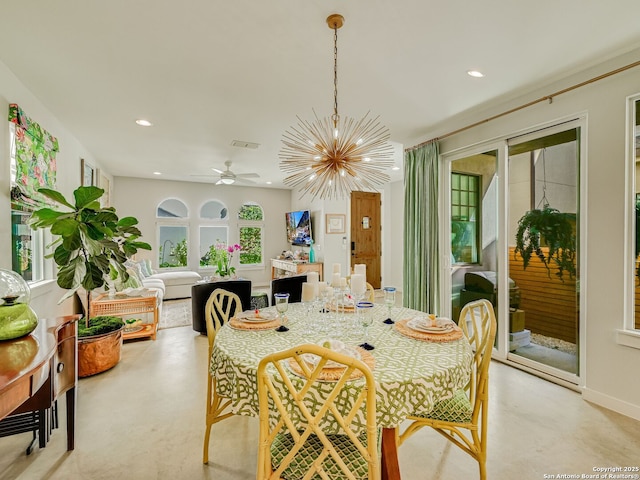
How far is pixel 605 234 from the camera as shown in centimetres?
240

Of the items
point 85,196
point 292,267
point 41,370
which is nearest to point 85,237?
point 85,196

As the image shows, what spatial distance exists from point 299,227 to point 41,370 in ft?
20.3

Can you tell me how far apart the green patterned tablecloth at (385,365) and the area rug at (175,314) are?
3303 mm

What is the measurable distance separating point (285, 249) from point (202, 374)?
17.6ft

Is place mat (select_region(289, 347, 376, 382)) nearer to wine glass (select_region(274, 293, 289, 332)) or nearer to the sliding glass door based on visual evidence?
wine glass (select_region(274, 293, 289, 332))

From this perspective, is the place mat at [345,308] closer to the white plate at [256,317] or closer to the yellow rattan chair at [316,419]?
the white plate at [256,317]

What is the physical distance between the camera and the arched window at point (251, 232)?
25.7ft

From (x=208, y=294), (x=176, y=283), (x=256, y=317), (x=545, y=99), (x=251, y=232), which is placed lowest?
(x=176, y=283)

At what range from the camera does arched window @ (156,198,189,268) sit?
23.3 feet

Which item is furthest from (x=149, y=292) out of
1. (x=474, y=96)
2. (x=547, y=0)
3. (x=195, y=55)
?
(x=547, y=0)

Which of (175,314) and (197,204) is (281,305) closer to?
(175,314)

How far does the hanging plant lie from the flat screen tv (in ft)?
14.8

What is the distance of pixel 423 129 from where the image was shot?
3.83 meters

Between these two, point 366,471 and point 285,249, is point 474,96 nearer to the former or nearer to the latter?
point 366,471
